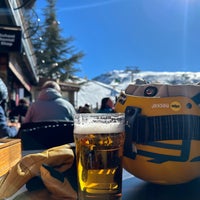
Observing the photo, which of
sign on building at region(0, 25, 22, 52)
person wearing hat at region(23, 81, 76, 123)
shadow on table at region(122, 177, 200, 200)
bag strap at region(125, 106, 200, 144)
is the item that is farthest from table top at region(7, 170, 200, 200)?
sign on building at region(0, 25, 22, 52)

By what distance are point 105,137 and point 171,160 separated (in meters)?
0.14

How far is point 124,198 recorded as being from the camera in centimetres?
59

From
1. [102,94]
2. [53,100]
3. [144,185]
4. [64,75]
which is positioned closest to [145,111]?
[144,185]

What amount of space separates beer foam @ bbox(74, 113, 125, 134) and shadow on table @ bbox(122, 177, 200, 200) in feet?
0.48

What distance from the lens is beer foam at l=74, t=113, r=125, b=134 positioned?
1.74 feet

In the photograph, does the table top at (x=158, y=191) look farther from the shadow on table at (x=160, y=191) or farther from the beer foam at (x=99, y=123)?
the beer foam at (x=99, y=123)

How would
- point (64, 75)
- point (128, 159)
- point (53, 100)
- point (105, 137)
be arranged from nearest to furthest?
point (105, 137)
point (128, 159)
point (53, 100)
point (64, 75)

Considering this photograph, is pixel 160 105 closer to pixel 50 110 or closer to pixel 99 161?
pixel 99 161

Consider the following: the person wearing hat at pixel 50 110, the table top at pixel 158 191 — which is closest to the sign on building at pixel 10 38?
the person wearing hat at pixel 50 110

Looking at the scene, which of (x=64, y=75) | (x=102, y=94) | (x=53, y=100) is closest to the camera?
(x=53, y=100)

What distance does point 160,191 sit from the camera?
628 mm

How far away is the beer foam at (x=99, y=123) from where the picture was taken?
530 mm

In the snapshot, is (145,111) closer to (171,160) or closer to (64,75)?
(171,160)

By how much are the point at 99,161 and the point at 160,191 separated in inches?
7.2
